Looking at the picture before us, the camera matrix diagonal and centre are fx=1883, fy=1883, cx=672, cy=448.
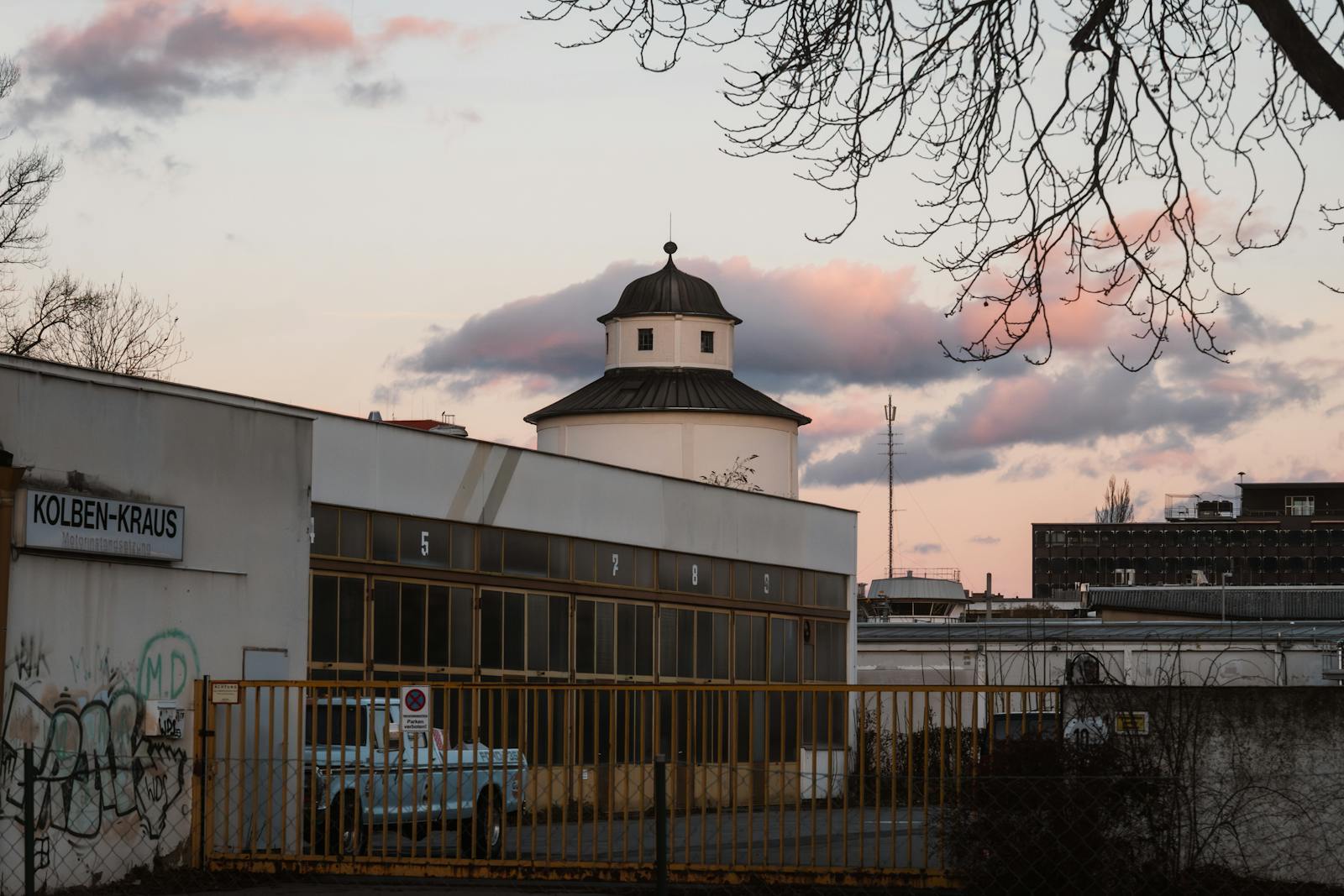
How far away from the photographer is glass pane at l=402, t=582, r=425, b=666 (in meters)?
28.4

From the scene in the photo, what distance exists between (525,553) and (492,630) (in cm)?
155

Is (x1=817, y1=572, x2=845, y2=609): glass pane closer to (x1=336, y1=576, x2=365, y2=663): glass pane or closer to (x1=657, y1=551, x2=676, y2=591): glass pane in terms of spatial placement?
(x1=657, y1=551, x2=676, y2=591): glass pane

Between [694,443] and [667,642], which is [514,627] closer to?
[667,642]

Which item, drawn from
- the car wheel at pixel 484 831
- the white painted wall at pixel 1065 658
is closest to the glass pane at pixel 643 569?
the white painted wall at pixel 1065 658

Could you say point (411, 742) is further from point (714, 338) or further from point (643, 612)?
point (714, 338)

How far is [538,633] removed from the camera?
105 feet

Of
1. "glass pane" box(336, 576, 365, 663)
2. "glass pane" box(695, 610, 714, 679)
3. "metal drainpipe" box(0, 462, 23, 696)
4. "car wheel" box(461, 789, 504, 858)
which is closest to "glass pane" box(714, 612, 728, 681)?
"glass pane" box(695, 610, 714, 679)

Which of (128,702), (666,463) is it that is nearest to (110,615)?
(128,702)

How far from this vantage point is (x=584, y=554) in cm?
3325

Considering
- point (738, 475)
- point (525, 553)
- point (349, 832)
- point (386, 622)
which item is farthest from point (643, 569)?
point (738, 475)

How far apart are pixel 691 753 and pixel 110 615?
5182 millimetres

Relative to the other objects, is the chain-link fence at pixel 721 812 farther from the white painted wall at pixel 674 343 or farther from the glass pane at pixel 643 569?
the white painted wall at pixel 674 343

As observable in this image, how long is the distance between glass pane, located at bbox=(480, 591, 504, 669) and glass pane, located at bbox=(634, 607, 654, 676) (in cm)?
453

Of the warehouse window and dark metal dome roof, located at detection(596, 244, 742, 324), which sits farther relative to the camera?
the warehouse window
